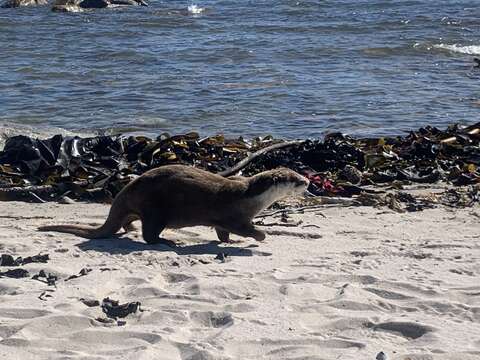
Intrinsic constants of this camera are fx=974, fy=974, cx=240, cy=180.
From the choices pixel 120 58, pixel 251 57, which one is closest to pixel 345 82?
pixel 251 57

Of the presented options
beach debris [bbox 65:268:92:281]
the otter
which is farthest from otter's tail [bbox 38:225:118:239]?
beach debris [bbox 65:268:92:281]

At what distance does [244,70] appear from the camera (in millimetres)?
19781

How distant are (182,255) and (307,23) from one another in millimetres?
22458

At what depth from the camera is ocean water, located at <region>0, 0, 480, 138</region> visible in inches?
581

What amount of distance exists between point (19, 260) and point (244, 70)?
14038mm

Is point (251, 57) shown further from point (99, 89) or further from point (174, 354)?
point (174, 354)

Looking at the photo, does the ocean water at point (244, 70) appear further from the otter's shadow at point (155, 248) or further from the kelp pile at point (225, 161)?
the otter's shadow at point (155, 248)

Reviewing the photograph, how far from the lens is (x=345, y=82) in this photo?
709 inches

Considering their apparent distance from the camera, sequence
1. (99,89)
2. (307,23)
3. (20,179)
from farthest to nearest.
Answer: (307,23) → (99,89) → (20,179)

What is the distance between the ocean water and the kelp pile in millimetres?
3101

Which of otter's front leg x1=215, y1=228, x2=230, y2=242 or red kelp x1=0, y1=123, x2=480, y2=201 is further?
red kelp x1=0, y1=123, x2=480, y2=201

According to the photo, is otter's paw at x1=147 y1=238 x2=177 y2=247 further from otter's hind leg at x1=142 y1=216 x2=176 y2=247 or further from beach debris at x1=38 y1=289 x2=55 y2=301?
beach debris at x1=38 y1=289 x2=55 y2=301

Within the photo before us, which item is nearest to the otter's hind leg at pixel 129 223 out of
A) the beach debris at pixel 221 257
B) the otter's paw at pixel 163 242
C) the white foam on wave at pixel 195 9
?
the otter's paw at pixel 163 242

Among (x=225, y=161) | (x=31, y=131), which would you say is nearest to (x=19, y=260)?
(x=225, y=161)
